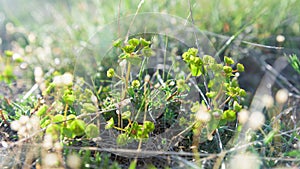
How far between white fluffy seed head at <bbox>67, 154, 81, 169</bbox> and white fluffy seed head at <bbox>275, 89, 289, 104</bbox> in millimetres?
834

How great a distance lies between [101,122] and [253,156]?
46cm

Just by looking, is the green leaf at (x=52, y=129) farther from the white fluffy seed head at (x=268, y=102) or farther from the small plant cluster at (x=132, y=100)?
the white fluffy seed head at (x=268, y=102)

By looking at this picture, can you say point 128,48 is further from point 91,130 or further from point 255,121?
point 255,121


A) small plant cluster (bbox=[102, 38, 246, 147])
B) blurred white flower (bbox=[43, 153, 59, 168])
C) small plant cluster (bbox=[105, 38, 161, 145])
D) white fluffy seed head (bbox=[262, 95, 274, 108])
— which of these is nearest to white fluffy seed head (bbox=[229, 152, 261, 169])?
small plant cluster (bbox=[102, 38, 246, 147])

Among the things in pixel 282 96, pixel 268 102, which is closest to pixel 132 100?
pixel 268 102

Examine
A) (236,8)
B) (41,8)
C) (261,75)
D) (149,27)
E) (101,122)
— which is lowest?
(101,122)

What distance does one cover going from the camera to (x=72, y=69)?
1772 millimetres

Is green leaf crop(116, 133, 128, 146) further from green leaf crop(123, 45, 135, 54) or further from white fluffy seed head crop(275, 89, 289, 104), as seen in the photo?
Result: white fluffy seed head crop(275, 89, 289, 104)

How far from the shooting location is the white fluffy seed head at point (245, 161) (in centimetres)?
110

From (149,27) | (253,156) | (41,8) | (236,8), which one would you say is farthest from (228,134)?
(41,8)

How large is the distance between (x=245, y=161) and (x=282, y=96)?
57 centimetres

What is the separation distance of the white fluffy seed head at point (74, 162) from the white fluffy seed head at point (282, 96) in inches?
32.8

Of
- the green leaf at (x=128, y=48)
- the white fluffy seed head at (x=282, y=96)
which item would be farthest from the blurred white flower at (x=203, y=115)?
the white fluffy seed head at (x=282, y=96)

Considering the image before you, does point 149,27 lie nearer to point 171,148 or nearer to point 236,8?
point 236,8
